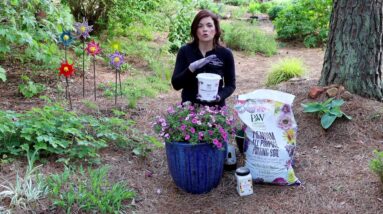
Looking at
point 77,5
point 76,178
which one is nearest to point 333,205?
point 76,178

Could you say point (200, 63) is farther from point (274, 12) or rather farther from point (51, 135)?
point (274, 12)

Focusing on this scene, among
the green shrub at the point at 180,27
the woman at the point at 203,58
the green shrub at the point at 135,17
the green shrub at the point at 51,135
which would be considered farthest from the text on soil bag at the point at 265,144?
the green shrub at the point at 180,27

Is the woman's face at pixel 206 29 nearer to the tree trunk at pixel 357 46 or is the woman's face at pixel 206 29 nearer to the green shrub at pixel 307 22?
the tree trunk at pixel 357 46

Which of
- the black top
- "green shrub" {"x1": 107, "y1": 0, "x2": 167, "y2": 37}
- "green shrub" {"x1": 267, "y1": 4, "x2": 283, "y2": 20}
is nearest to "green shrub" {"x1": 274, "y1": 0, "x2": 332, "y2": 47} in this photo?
"green shrub" {"x1": 267, "y1": 4, "x2": 283, "y2": 20}

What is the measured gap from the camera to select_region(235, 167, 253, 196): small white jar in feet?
10.3

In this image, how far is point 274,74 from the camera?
6.19 meters

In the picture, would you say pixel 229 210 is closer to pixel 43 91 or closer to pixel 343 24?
pixel 343 24

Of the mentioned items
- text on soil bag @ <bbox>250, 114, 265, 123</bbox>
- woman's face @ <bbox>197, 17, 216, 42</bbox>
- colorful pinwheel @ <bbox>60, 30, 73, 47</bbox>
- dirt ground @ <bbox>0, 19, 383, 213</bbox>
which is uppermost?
woman's face @ <bbox>197, 17, 216, 42</bbox>

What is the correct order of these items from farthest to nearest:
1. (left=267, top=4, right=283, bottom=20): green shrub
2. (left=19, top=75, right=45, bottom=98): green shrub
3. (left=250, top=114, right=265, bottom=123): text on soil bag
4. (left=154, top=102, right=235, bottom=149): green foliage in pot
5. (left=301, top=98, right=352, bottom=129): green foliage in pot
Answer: (left=267, top=4, right=283, bottom=20): green shrub → (left=19, top=75, right=45, bottom=98): green shrub → (left=301, top=98, right=352, bottom=129): green foliage in pot → (left=250, top=114, right=265, bottom=123): text on soil bag → (left=154, top=102, right=235, bottom=149): green foliage in pot

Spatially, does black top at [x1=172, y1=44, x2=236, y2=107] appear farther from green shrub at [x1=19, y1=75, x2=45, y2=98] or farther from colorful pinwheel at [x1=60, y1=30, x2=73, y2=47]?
green shrub at [x1=19, y1=75, x2=45, y2=98]

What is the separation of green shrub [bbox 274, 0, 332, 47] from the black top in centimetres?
610

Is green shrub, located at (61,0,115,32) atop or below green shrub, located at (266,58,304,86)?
atop

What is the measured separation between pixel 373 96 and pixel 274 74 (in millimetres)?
1905

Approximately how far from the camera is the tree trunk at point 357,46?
4.29 m
